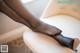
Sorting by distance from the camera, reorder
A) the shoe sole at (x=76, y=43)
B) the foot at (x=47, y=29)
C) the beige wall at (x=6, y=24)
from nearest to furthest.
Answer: the shoe sole at (x=76, y=43), the foot at (x=47, y=29), the beige wall at (x=6, y=24)

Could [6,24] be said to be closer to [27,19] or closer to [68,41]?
[27,19]

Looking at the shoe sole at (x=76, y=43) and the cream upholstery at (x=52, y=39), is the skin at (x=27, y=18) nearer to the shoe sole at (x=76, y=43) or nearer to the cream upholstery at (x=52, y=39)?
the cream upholstery at (x=52, y=39)

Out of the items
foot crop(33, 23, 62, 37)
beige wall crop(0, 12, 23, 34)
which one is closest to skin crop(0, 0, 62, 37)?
foot crop(33, 23, 62, 37)

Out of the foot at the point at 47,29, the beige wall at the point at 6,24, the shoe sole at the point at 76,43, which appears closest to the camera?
the shoe sole at the point at 76,43

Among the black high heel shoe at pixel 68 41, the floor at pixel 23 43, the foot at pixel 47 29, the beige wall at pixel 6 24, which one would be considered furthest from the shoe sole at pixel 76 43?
the beige wall at pixel 6 24

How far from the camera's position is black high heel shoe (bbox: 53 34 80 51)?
962 mm

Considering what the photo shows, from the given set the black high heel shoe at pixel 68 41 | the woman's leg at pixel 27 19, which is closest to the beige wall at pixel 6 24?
the woman's leg at pixel 27 19

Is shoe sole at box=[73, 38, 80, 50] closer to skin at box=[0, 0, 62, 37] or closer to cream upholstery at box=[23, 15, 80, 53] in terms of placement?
cream upholstery at box=[23, 15, 80, 53]

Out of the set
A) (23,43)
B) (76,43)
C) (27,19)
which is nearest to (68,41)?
(76,43)

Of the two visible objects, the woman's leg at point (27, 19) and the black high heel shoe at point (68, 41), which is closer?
the black high heel shoe at point (68, 41)

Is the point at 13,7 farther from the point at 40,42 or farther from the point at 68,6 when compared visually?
the point at 68,6

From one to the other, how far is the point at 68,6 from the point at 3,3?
55cm

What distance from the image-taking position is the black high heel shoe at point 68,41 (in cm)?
96

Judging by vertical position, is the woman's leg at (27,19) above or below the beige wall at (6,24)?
above
